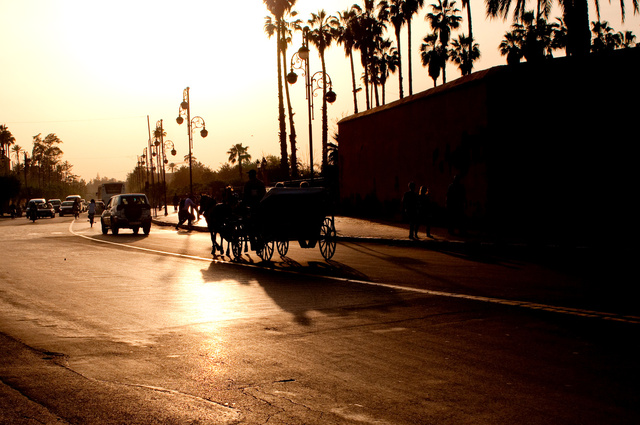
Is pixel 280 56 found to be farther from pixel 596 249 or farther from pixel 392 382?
pixel 392 382

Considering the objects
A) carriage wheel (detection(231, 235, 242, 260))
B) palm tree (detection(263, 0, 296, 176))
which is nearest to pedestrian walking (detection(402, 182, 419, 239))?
carriage wheel (detection(231, 235, 242, 260))

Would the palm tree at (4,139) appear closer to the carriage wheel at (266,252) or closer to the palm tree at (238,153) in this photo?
the palm tree at (238,153)

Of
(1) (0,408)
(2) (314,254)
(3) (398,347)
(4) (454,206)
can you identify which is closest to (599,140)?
(4) (454,206)

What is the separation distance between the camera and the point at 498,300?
888 centimetres

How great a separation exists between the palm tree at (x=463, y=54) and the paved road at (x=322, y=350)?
4461cm

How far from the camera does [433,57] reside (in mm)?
54281

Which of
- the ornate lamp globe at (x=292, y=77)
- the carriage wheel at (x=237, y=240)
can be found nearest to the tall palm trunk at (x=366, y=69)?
the ornate lamp globe at (x=292, y=77)

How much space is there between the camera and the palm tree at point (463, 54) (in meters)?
54.1

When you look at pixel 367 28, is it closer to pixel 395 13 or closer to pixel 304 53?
pixel 395 13

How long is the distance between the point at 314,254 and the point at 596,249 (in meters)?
6.72

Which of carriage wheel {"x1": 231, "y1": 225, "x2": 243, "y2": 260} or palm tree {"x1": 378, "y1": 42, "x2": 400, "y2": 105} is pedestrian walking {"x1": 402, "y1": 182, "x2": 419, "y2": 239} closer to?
carriage wheel {"x1": 231, "y1": 225, "x2": 243, "y2": 260}

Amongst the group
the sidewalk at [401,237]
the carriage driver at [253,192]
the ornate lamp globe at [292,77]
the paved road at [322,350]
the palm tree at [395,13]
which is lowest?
the paved road at [322,350]

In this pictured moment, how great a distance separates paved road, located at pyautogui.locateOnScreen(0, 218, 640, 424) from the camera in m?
4.56

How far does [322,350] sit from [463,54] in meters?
52.0
